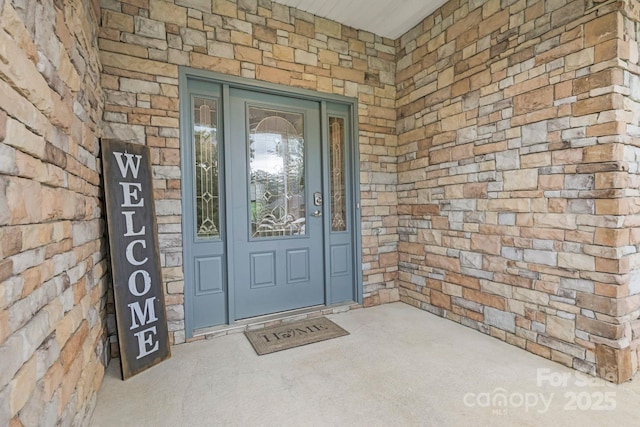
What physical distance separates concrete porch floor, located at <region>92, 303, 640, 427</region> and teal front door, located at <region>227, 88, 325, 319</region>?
645 millimetres

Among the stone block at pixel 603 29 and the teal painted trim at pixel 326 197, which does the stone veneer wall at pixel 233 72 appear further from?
the stone block at pixel 603 29

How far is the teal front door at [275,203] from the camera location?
294cm

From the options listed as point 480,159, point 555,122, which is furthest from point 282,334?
point 555,122

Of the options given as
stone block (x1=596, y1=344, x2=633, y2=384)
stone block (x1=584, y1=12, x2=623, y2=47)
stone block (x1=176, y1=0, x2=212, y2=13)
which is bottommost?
stone block (x1=596, y1=344, x2=633, y2=384)

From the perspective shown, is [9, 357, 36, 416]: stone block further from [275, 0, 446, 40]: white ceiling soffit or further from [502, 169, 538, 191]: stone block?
[275, 0, 446, 40]: white ceiling soffit

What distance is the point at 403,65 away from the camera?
3543mm

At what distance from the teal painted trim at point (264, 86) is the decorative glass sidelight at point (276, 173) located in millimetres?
185

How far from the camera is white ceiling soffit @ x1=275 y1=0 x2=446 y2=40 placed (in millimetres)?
2992

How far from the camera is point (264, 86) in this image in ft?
9.68

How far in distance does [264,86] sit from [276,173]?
2.60ft

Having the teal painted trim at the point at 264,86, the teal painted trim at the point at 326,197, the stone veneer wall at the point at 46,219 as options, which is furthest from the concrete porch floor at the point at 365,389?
the teal painted trim at the point at 264,86

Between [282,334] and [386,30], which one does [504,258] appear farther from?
[386,30]

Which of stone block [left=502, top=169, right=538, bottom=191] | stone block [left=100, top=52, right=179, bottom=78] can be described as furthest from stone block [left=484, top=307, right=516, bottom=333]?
stone block [left=100, top=52, right=179, bottom=78]

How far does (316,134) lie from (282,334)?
6.30 feet
